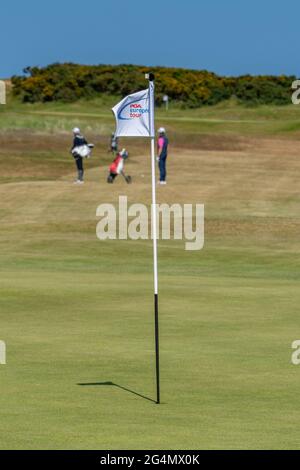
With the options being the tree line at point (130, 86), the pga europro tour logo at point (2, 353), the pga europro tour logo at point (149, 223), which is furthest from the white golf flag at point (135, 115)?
the tree line at point (130, 86)

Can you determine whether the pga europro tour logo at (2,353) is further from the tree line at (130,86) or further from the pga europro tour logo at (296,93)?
the tree line at (130,86)

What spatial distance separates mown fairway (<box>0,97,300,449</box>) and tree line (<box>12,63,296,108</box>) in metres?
49.1

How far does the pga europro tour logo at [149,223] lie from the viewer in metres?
43.7

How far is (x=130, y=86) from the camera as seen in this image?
113m

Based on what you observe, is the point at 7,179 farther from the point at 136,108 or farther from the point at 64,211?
the point at 136,108

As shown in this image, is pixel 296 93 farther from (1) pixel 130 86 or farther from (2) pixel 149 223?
(2) pixel 149 223

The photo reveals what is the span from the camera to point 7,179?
56906 mm

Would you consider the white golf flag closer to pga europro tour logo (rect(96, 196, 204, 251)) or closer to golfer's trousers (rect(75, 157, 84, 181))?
pga europro tour logo (rect(96, 196, 204, 251))

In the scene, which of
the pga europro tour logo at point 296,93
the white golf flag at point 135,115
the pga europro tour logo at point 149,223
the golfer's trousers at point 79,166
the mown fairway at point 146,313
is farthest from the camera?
the pga europro tour logo at point 296,93

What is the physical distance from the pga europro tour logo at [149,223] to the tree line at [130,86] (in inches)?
2509

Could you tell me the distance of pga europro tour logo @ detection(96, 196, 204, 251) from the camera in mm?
43719
